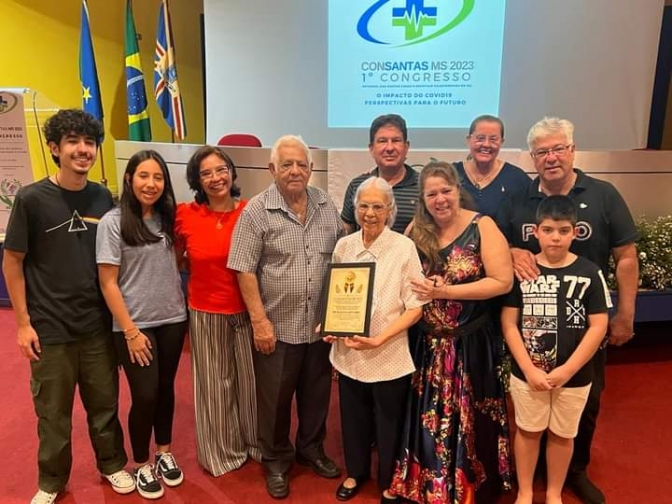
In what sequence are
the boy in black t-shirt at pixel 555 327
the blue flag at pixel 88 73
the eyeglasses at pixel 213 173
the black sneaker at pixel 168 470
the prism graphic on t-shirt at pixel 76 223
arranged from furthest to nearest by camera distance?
the blue flag at pixel 88 73, the black sneaker at pixel 168 470, the eyeglasses at pixel 213 173, the prism graphic on t-shirt at pixel 76 223, the boy in black t-shirt at pixel 555 327

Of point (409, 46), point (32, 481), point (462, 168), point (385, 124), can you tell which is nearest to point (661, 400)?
point (462, 168)

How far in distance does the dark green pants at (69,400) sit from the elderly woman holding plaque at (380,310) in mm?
979

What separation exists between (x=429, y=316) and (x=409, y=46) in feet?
13.7

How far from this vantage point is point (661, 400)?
10.5 feet

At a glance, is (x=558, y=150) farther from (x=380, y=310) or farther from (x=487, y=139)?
(x=380, y=310)

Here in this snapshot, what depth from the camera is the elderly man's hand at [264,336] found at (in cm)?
209

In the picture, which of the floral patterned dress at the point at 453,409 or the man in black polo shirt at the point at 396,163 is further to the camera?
the man in black polo shirt at the point at 396,163

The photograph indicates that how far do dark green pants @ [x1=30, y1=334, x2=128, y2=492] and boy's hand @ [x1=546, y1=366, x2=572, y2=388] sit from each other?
5.81ft

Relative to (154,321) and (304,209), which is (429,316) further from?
(154,321)

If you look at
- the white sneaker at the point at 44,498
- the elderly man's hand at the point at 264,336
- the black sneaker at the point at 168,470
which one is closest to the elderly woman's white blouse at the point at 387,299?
the elderly man's hand at the point at 264,336

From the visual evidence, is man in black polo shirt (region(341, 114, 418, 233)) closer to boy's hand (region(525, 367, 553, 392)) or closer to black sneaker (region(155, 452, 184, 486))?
boy's hand (region(525, 367, 553, 392))

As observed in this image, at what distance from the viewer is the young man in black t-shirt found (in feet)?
6.30

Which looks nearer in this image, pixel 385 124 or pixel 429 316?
pixel 429 316

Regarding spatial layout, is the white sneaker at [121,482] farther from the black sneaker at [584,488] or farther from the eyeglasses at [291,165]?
the black sneaker at [584,488]
